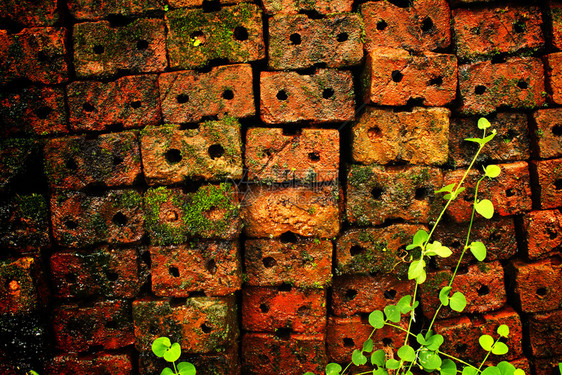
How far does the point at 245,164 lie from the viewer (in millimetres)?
2027

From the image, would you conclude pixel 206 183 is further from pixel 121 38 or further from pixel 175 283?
pixel 121 38

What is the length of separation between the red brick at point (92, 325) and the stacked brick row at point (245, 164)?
0.01 metres

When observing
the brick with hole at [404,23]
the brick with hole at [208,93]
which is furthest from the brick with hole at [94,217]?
the brick with hole at [404,23]

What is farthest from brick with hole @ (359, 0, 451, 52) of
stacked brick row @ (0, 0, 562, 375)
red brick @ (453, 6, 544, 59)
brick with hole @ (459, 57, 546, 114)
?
brick with hole @ (459, 57, 546, 114)

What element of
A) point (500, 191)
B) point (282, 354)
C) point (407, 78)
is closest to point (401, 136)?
point (407, 78)

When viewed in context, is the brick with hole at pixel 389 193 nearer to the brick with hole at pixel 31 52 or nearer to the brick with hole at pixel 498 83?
the brick with hole at pixel 498 83

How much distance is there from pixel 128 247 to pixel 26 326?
85 centimetres

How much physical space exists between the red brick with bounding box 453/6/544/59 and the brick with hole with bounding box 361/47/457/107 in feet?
0.72

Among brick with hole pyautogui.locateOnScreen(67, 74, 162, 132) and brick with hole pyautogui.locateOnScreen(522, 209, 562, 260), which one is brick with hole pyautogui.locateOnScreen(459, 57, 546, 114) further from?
brick with hole pyautogui.locateOnScreen(67, 74, 162, 132)

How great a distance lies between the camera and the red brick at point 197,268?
1.97 metres

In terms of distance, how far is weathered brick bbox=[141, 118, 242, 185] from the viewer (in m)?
1.93

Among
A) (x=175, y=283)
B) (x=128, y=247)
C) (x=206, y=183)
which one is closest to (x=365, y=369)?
(x=175, y=283)

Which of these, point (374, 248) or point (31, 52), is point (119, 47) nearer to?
point (31, 52)

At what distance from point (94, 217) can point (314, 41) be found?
1954mm
